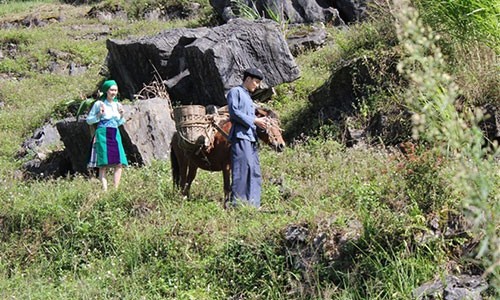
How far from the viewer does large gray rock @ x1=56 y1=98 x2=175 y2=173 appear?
38.7 feet

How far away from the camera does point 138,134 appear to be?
39.3 feet

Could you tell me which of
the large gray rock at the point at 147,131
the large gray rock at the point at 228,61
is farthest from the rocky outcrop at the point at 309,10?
the large gray rock at the point at 147,131

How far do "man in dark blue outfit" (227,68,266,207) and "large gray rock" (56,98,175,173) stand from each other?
4108 mm

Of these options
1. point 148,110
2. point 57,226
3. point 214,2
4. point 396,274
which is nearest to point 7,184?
point 148,110

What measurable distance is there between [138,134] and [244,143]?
14.5 feet

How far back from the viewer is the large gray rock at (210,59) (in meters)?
13.2

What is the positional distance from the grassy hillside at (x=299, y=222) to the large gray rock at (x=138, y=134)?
28.8 inches

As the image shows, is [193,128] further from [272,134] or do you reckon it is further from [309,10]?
[309,10]

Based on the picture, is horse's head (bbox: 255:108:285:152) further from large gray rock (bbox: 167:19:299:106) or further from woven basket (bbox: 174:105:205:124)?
large gray rock (bbox: 167:19:299:106)

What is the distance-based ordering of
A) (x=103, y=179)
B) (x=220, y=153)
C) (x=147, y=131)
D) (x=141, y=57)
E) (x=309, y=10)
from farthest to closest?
(x=309, y=10) < (x=141, y=57) < (x=147, y=131) < (x=103, y=179) < (x=220, y=153)

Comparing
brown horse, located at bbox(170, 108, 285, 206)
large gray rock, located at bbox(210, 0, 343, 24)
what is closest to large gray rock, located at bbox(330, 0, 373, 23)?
large gray rock, located at bbox(210, 0, 343, 24)

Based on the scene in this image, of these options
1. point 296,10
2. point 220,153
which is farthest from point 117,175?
point 296,10

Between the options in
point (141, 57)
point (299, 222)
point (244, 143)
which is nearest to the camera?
point (299, 222)

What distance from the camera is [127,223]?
8.04 meters
